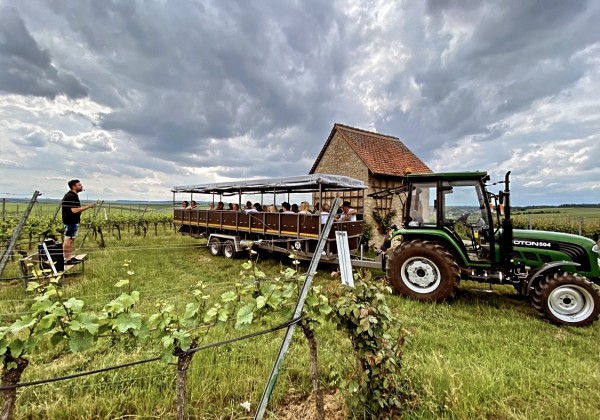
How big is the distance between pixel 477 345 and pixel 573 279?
2.00 meters

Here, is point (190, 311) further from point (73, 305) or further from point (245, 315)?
point (73, 305)

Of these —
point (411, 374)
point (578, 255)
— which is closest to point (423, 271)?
point (578, 255)

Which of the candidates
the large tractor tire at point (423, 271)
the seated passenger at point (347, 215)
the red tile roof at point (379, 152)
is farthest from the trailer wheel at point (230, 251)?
the red tile roof at point (379, 152)

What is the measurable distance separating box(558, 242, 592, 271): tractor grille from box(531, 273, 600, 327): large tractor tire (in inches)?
21.5

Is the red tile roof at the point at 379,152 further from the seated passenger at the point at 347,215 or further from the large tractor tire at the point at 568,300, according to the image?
the large tractor tire at the point at 568,300

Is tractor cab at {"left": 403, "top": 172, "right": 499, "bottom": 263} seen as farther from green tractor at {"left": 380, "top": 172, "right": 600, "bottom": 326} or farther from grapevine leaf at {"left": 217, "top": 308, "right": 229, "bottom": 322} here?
grapevine leaf at {"left": 217, "top": 308, "right": 229, "bottom": 322}

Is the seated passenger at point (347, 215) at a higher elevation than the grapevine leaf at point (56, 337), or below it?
higher

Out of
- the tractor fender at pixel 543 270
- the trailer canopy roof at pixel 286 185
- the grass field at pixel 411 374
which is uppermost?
the trailer canopy roof at pixel 286 185

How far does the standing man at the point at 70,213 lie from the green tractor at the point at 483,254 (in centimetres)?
671

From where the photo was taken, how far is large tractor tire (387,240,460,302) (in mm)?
4918

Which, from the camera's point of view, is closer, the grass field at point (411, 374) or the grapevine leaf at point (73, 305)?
the grapevine leaf at point (73, 305)

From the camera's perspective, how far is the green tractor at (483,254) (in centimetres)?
412

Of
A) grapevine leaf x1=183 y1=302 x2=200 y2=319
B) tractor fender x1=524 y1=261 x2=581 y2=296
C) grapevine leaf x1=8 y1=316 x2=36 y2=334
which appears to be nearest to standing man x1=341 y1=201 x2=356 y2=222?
tractor fender x1=524 y1=261 x2=581 y2=296

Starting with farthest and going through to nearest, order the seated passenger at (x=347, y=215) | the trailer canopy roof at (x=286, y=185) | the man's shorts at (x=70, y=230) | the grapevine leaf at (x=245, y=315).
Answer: the seated passenger at (x=347, y=215)
the trailer canopy roof at (x=286, y=185)
the man's shorts at (x=70, y=230)
the grapevine leaf at (x=245, y=315)
